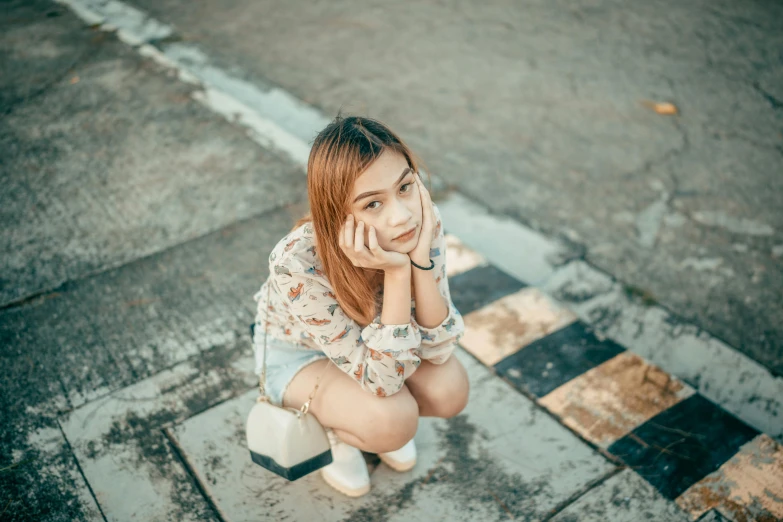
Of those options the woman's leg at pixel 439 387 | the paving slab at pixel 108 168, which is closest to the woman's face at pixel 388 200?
the woman's leg at pixel 439 387

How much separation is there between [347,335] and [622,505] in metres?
1.00

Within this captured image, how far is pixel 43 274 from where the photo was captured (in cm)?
271

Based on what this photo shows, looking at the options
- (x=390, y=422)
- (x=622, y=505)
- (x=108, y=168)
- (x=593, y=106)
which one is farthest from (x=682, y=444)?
(x=108, y=168)

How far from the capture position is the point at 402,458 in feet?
6.52

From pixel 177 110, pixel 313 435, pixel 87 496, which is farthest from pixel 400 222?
pixel 177 110

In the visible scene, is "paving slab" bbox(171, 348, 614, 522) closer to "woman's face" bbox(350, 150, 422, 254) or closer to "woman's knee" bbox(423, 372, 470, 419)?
"woman's knee" bbox(423, 372, 470, 419)

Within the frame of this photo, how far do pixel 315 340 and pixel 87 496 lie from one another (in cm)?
84

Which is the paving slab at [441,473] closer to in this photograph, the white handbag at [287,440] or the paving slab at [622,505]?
the paving slab at [622,505]

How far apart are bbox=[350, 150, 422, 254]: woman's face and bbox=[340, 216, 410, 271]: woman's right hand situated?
0.03 metres

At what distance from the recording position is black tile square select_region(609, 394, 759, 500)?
204 centimetres

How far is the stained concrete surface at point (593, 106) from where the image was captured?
3.21 meters

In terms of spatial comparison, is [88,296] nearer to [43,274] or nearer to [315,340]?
[43,274]

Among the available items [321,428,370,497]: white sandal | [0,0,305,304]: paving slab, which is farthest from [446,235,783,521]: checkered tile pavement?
[0,0,305,304]: paving slab

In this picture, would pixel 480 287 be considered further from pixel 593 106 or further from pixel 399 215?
pixel 593 106
